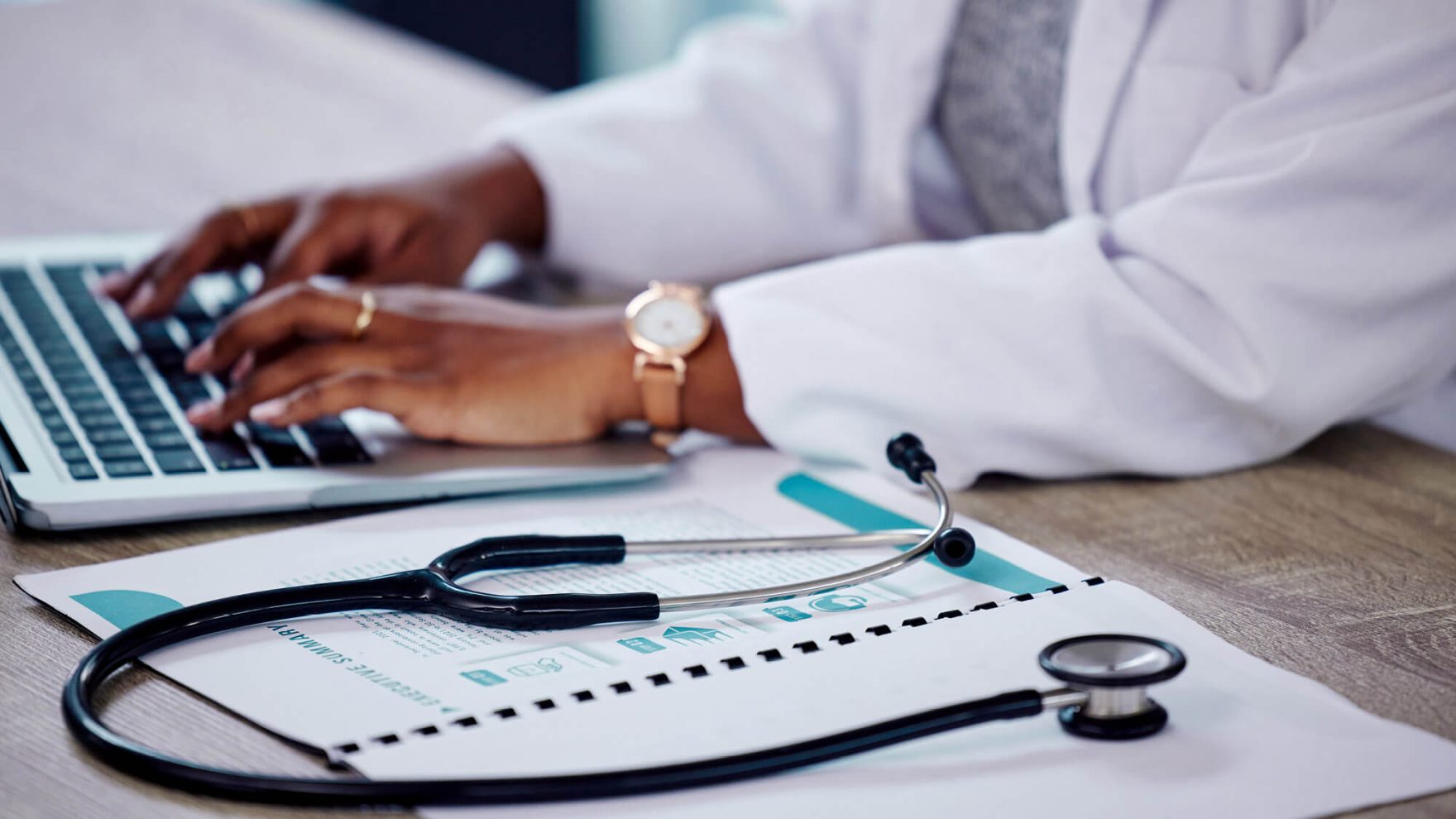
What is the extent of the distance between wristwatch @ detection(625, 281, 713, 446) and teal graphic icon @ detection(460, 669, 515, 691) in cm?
27

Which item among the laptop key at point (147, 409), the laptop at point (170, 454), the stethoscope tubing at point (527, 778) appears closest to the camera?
the stethoscope tubing at point (527, 778)

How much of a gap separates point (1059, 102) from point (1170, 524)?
34cm

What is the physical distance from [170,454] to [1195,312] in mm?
505

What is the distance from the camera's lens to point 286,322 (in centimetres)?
80

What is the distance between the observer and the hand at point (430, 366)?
0.75m

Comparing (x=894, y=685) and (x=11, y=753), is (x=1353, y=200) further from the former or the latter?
(x=11, y=753)

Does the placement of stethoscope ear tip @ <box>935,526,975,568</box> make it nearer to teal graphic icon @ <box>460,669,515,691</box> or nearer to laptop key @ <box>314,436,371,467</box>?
teal graphic icon @ <box>460,669,515,691</box>

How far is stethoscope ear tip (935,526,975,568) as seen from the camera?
597 mm

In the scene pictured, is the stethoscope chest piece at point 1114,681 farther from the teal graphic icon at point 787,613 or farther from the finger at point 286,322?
the finger at point 286,322

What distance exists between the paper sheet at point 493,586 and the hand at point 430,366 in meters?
0.07

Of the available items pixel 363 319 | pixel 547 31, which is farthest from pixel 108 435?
pixel 547 31

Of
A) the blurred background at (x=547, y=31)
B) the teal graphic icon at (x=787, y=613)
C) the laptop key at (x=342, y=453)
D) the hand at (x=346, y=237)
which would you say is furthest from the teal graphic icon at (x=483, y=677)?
the blurred background at (x=547, y=31)

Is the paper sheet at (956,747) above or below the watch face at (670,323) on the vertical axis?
below

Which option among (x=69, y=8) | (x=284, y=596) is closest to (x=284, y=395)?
(x=284, y=596)
